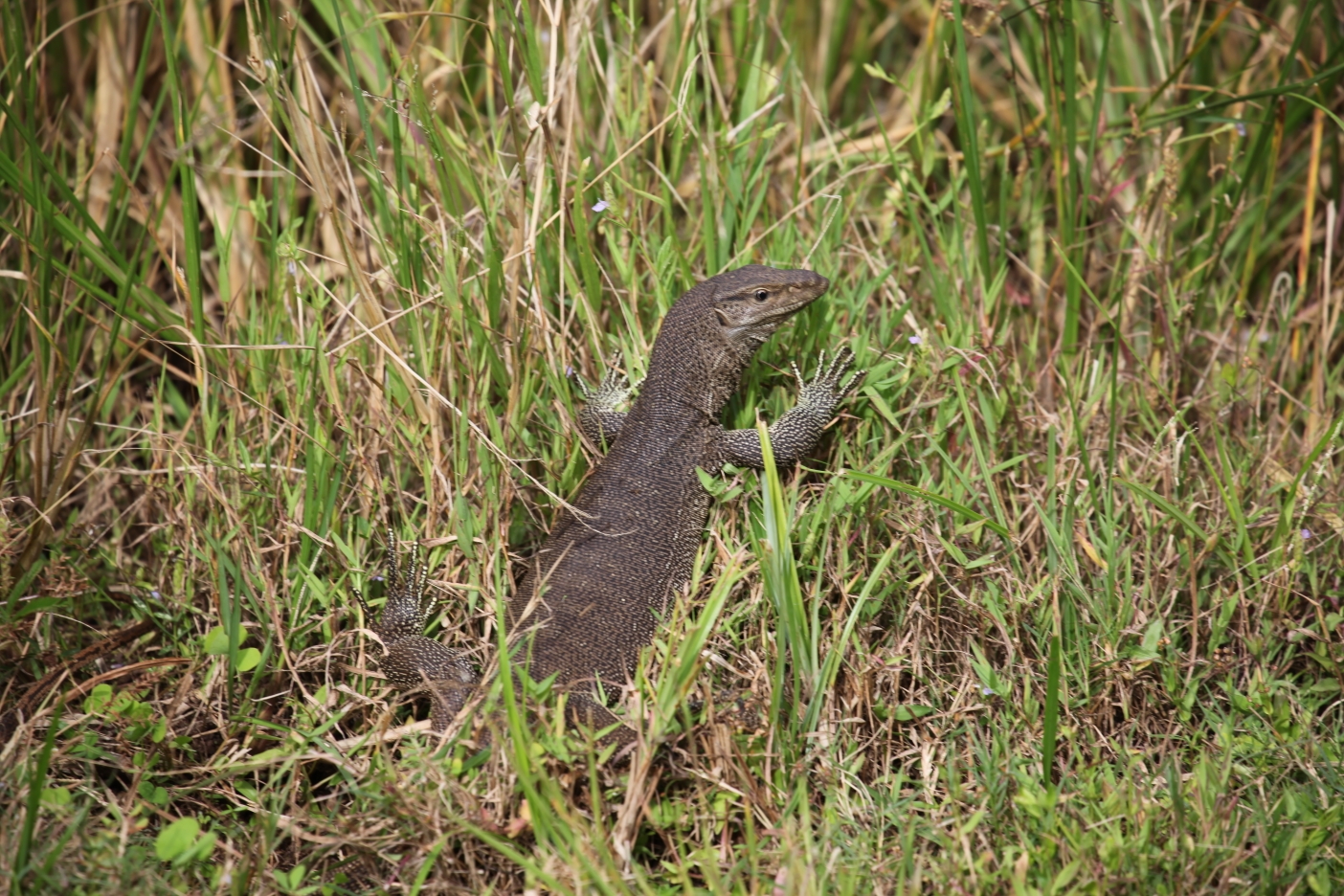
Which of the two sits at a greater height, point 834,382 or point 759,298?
point 759,298

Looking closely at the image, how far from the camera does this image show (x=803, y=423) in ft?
12.7

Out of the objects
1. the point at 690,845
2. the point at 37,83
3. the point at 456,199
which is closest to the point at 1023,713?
the point at 690,845

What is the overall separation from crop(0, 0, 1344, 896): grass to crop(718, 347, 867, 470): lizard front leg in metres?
0.10

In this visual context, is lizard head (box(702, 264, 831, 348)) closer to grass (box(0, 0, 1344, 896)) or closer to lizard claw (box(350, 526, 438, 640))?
grass (box(0, 0, 1344, 896))

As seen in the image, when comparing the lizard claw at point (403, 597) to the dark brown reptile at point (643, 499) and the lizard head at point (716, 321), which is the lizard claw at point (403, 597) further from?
the lizard head at point (716, 321)

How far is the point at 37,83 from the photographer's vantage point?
4.45 m

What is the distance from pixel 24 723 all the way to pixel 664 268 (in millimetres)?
2462

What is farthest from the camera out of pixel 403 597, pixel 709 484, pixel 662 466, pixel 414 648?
pixel 662 466

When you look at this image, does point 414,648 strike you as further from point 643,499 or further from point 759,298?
point 759,298

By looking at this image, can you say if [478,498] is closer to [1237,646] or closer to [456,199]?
[456,199]

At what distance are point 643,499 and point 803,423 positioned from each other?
605 millimetres

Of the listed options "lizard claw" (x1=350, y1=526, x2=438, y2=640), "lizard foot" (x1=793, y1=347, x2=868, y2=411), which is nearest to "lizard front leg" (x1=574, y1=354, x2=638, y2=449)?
"lizard foot" (x1=793, y1=347, x2=868, y2=411)

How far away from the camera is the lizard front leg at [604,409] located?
13.4 ft

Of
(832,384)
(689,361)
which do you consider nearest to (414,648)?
(689,361)
